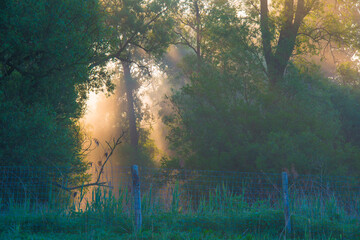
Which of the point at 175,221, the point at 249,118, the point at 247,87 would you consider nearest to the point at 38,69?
the point at 175,221

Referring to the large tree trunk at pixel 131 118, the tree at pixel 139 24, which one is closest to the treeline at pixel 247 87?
the tree at pixel 139 24

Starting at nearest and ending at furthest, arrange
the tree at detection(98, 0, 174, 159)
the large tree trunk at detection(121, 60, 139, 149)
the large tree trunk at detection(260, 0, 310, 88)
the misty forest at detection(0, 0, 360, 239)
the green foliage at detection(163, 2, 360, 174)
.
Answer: the misty forest at detection(0, 0, 360, 239) → the green foliage at detection(163, 2, 360, 174) → the tree at detection(98, 0, 174, 159) → the large tree trunk at detection(260, 0, 310, 88) → the large tree trunk at detection(121, 60, 139, 149)

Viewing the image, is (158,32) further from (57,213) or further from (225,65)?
(57,213)

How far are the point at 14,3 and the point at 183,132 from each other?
1281cm

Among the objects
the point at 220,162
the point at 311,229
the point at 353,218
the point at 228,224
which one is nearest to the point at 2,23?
the point at 228,224

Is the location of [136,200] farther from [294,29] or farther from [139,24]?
[294,29]

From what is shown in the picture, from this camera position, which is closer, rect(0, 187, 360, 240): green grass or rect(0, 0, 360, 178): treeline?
rect(0, 187, 360, 240): green grass

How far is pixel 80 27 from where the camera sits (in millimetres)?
12203

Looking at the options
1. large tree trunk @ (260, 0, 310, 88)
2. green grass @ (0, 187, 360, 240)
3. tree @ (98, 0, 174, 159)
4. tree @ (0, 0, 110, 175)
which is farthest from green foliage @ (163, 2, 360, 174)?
green grass @ (0, 187, 360, 240)

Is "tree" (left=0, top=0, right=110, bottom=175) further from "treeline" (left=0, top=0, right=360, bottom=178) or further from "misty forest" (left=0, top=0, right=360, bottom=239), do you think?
"treeline" (left=0, top=0, right=360, bottom=178)

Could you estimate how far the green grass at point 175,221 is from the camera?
22.4ft

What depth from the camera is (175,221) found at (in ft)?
24.4

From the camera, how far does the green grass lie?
22.4ft

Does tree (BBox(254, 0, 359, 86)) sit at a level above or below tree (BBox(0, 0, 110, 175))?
above
